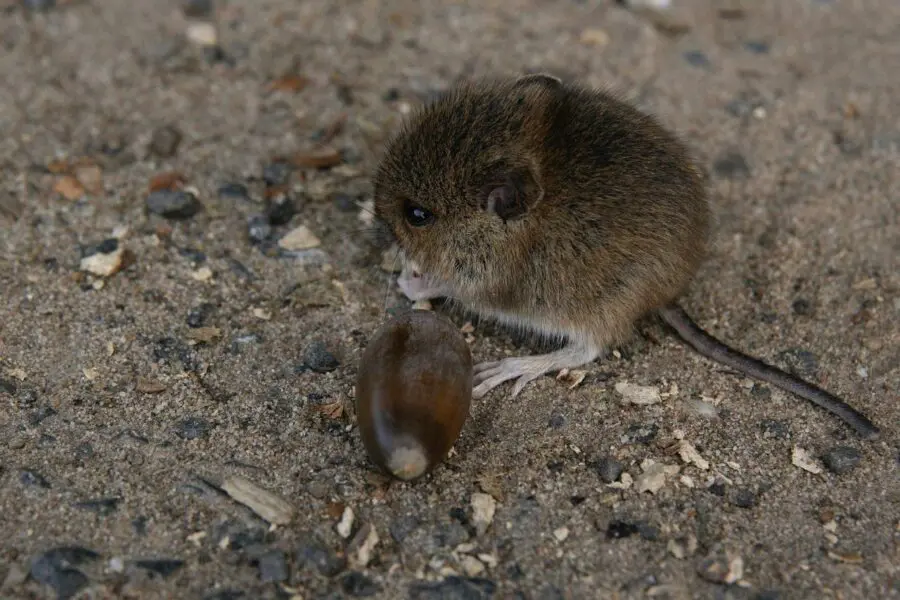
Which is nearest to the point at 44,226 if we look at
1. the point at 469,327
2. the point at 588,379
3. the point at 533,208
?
the point at 469,327

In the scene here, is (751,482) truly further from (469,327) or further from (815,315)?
(469,327)

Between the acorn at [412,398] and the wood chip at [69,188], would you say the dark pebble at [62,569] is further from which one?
the wood chip at [69,188]

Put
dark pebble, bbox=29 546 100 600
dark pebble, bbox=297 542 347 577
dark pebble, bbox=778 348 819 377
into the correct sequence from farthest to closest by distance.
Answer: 1. dark pebble, bbox=778 348 819 377
2. dark pebble, bbox=297 542 347 577
3. dark pebble, bbox=29 546 100 600

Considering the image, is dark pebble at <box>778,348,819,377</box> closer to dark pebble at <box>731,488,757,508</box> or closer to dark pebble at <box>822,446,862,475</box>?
dark pebble at <box>822,446,862,475</box>

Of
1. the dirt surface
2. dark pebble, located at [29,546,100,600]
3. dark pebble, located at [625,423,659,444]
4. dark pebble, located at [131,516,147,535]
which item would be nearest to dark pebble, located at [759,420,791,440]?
the dirt surface

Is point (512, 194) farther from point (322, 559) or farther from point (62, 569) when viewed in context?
point (62, 569)

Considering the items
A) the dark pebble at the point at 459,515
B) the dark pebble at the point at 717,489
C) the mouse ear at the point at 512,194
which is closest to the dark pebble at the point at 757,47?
the mouse ear at the point at 512,194
